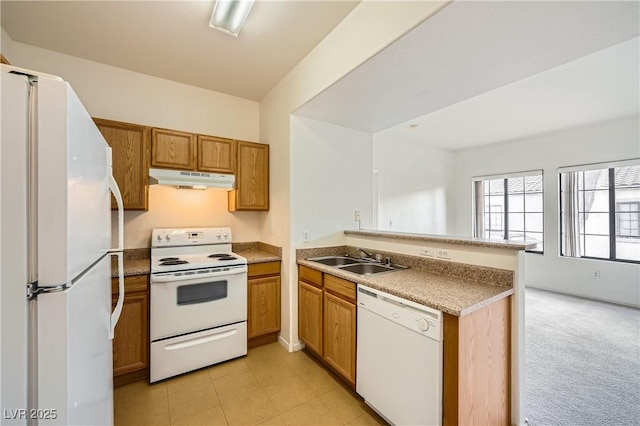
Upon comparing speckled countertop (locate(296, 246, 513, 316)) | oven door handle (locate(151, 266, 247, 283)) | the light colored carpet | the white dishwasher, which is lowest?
the light colored carpet

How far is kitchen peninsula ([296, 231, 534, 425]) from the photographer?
1.38 metres

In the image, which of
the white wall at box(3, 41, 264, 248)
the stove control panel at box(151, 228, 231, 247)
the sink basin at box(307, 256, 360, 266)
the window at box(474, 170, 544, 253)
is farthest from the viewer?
the window at box(474, 170, 544, 253)

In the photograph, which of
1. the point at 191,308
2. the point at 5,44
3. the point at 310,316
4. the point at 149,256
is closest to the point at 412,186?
the point at 310,316

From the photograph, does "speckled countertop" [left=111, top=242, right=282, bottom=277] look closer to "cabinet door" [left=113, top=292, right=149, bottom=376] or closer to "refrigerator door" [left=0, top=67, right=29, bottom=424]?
"cabinet door" [left=113, top=292, right=149, bottom=376]

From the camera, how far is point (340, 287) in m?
2.15

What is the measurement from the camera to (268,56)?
8.16ft

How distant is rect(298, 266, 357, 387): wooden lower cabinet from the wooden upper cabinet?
165cm

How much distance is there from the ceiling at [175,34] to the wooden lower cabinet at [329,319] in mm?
2068

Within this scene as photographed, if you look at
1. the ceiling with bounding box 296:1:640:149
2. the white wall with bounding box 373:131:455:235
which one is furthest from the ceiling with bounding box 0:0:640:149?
the white wall with bounding box 373:131:455:235

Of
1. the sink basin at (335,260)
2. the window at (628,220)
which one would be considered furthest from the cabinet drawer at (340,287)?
the window at (628,220)

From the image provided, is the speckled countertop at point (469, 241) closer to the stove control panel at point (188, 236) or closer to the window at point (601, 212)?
the stove control panel at point (188, 236)

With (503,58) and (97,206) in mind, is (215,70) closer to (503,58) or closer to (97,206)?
(97,206)

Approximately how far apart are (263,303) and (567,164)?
569 cm

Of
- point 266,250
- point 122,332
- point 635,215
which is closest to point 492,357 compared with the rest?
point 266,250
